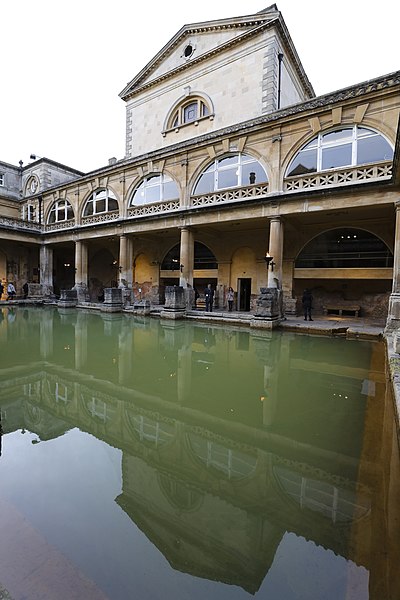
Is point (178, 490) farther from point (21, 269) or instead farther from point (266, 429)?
point (21, 269)

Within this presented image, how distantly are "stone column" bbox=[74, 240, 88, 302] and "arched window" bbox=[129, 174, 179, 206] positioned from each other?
562cm

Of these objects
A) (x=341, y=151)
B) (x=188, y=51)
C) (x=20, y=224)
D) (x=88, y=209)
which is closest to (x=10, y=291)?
(x=20, y=224)

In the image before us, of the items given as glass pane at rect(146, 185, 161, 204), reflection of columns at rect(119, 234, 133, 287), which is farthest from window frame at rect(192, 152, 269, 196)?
reflection of columns at rect(119, 234, 133, 287)

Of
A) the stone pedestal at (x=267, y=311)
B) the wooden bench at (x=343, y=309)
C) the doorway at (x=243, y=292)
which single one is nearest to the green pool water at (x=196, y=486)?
the stone pedestal at (x=267, y=311)

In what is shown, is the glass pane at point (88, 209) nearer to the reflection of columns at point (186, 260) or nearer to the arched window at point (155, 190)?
the arched window at point (155, 190)

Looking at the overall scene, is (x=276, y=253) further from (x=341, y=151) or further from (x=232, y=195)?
(x=341, y=151)

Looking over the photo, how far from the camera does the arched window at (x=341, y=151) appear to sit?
37.4 feet

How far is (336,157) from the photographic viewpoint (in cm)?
1228

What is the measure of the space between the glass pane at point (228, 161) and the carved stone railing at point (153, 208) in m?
3.10

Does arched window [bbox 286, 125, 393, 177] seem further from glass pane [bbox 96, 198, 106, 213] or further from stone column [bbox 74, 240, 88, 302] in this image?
stone column [bbox 74, 240, 88, 302]

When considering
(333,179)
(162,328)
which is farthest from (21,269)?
(333,179)

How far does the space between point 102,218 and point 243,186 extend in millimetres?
10578

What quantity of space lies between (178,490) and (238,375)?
10.6 ft

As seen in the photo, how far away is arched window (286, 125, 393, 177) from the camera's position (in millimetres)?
11414
